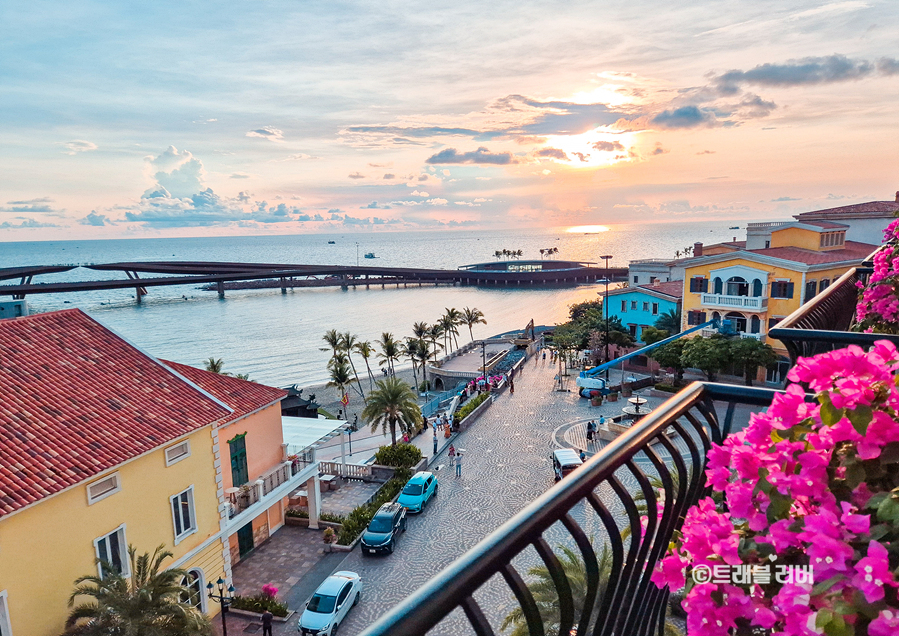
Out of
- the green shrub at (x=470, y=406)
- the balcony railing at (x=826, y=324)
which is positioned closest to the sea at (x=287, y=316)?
the green shrub at (x=470, y=406)

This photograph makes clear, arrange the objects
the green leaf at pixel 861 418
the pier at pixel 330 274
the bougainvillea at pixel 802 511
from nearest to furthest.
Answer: the bougainvillea at pixel 802 511 < the green leaf at pixel 861 418 < the pier at pixel 330 274

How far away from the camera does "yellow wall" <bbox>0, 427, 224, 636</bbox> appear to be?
34.8 ft

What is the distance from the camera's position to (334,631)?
1513 cm

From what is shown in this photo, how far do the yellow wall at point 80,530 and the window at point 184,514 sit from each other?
15 cm

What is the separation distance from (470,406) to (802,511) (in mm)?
33336

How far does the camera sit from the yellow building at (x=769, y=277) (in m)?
34.4

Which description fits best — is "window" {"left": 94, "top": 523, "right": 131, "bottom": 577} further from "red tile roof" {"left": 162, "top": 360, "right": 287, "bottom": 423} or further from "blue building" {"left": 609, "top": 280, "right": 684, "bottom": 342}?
"blue building" {"left": 609, "top": 280, "right": 684, "bottom": 342}

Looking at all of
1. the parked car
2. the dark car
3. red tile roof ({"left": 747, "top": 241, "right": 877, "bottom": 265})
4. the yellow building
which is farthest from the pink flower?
red tile roof ({"left": 747, "top": 241, "right": 877, "bottom": 265})

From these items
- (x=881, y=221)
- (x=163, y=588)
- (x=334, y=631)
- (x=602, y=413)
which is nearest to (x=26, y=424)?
(x=163, y=588)

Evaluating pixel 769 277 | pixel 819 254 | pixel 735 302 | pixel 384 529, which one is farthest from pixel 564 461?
pixel 819 254

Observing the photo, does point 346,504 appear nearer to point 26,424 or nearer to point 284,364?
point 26,424

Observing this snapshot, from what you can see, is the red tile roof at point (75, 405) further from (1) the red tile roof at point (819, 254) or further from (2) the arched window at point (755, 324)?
(1) the red tile roof at point (819, 254)

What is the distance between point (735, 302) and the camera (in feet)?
120

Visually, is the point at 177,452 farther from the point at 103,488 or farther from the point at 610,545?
the point at 610,545
